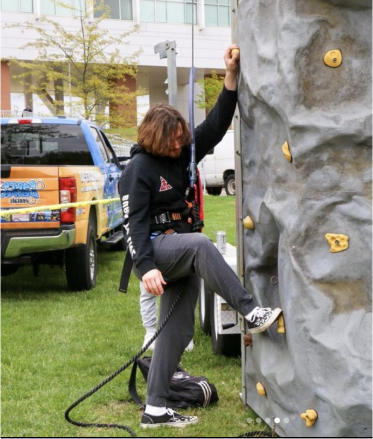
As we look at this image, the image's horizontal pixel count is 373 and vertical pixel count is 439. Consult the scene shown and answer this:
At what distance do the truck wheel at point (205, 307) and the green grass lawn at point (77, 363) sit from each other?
9 cm

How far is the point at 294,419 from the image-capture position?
3805 mm

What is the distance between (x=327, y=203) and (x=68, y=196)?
184 inches

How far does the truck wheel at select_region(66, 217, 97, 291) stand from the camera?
8359mm

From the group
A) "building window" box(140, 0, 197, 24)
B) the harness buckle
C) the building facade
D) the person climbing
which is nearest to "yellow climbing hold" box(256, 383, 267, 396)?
the person climbing

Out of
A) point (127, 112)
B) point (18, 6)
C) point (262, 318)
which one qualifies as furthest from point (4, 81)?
point (262, 318)

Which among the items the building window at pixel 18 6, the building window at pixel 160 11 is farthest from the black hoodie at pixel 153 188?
the building window at pixel 160 11

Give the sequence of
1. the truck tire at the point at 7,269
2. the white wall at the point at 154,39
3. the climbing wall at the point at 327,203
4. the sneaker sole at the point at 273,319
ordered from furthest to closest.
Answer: the white wall at the point at 154,39, the truck tire at the point at 7,269, the sneaker sole at the point at 273,319, the climbing wall at the point at 327,203

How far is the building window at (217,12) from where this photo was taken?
39.1 m

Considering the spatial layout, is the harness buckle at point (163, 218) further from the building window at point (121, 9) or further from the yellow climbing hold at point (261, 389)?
the building window at point (121, 9)

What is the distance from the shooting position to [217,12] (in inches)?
1564

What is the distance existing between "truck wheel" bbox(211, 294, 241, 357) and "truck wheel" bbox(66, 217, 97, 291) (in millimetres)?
2814

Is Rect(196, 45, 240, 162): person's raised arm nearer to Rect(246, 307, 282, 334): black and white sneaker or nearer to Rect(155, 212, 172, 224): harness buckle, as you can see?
Rect(155, 212, 172, 224): harness buckle

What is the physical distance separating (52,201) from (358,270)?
4.83 meters

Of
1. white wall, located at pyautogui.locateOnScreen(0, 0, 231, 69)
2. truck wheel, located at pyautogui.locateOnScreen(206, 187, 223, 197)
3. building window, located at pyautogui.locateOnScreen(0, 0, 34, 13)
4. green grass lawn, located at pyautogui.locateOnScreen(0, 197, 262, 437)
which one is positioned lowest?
truck wheel, located at pyautogui.locateOnScreen(206, 187, 223, 197)
